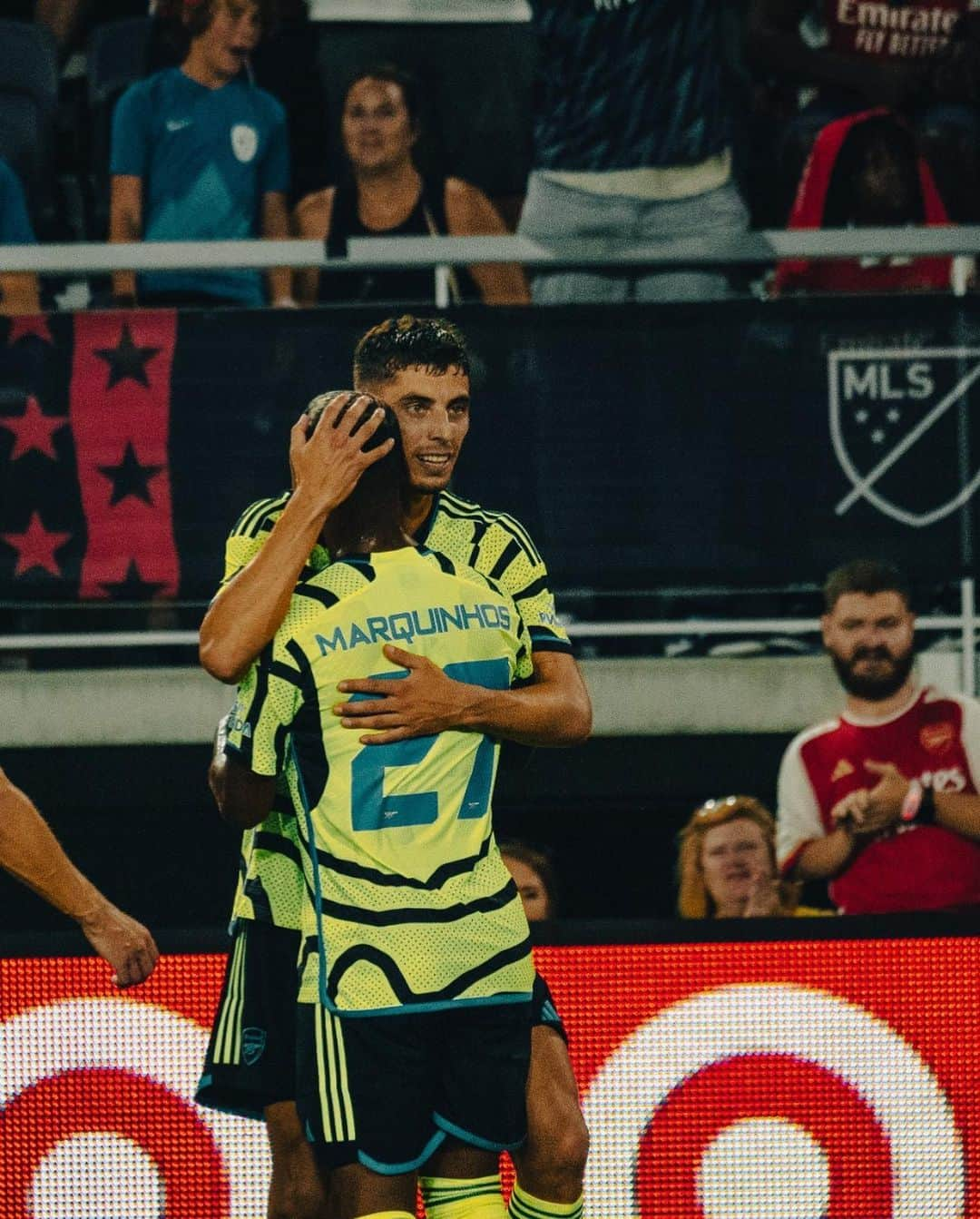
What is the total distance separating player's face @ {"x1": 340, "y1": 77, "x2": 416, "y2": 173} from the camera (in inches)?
289

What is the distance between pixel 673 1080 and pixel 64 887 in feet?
4.88

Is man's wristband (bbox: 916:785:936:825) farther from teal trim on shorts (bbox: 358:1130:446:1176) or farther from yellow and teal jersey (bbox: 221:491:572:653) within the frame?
teal trim on shorts (bbox: 358:1130:446:1176)

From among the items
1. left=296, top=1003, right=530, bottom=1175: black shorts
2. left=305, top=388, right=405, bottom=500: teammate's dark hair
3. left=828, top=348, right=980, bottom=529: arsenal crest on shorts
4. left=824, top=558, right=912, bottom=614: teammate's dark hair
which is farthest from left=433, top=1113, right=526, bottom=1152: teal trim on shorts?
left=828, top=348, right=980, bottom=529: arsenal crest on shorts

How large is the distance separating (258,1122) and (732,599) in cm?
364

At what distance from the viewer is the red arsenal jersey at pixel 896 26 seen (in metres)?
8.30

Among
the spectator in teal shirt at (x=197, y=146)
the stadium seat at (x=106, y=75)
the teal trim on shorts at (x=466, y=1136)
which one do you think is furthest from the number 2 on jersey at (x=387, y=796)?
the stadium seat at (x=106, y=75)

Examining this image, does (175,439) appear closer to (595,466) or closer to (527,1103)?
(595,466)

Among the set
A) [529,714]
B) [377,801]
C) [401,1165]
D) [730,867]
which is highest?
[529,714]

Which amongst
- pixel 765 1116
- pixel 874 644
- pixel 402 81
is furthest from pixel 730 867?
pixel 402 81

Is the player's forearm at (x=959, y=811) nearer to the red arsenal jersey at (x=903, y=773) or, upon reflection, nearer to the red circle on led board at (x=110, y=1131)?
the red arsenal jersey at (x=903, y=773)

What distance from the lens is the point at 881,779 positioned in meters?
5.96

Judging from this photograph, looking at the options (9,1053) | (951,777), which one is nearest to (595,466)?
(951,777)

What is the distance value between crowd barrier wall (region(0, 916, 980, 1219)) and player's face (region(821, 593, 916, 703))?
1.54 meters

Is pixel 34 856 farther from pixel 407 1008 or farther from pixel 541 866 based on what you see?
pixel 541 866
